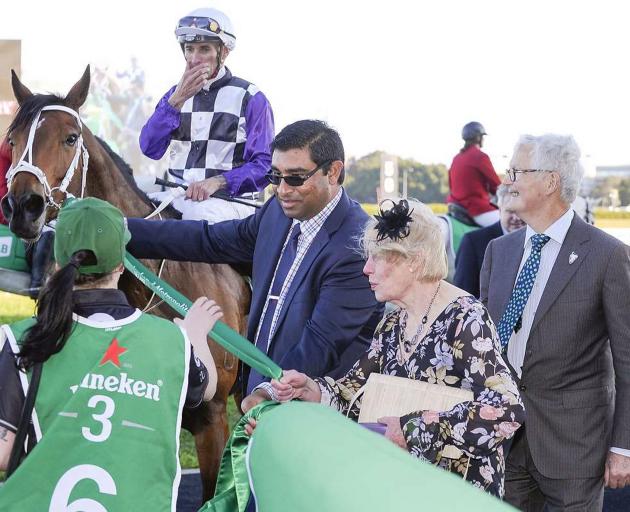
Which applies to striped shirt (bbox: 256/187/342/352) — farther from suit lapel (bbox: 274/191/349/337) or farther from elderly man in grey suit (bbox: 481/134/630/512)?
elderly man in grey suit (bbox: 481/134/630/512)

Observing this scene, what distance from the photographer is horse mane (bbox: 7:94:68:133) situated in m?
4.63

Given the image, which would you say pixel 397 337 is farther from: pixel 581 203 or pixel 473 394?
pixel 581 203

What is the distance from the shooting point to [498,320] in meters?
3.82

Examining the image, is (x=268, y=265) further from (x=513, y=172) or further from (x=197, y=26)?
(x=197, y=26)

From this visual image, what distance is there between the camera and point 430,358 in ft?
9.49

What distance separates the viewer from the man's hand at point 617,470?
3.51 meters

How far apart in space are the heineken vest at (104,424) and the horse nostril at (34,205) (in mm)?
2036

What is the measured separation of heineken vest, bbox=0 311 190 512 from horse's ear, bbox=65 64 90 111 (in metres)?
2.57

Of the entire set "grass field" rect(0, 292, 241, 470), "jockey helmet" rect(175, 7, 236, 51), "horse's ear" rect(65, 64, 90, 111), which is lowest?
"grass field" rect(0, 292, 241, 470)

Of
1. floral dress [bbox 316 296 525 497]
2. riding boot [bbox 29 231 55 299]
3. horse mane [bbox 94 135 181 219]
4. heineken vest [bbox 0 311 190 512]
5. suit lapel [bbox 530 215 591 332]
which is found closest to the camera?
heineken vest [bbox 0 311 190 512]

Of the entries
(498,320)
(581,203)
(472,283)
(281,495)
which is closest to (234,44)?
(472,283)

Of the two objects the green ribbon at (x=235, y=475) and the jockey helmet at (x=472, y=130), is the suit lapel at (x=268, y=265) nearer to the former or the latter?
the green ribbon at (x=235, y=475)

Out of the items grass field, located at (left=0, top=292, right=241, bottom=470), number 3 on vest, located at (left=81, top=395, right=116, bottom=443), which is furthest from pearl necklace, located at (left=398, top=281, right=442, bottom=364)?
grass field, located at (left=0, top=292, right=241, bottom=470)

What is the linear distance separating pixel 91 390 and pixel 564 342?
1.93 meters
